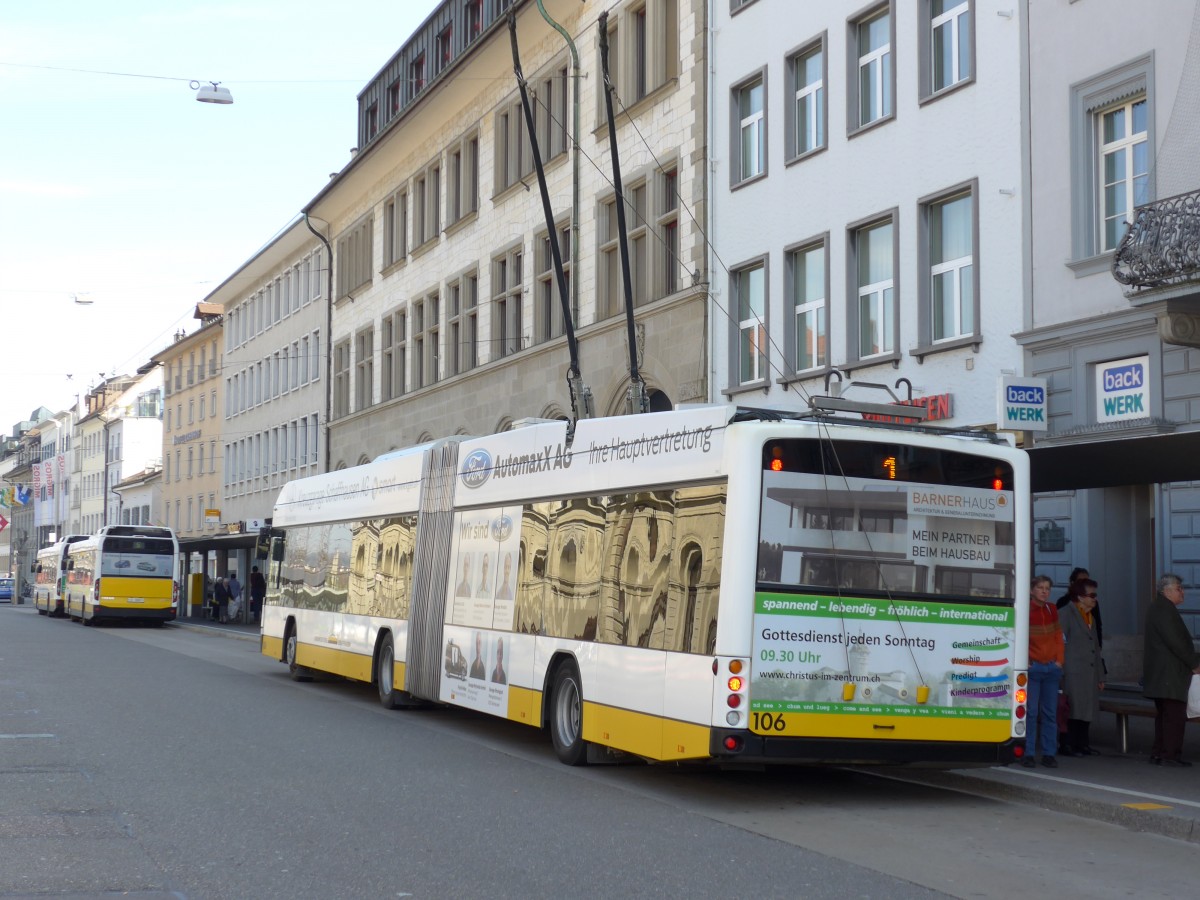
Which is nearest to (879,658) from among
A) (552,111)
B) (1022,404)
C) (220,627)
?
(1022,404)

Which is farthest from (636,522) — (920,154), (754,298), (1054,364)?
(754,298)

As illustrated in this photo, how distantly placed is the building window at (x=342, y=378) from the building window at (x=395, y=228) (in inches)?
211

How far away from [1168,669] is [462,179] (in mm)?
29203

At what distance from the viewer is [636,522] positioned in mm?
12938

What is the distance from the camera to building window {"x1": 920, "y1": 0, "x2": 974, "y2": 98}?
21.1m

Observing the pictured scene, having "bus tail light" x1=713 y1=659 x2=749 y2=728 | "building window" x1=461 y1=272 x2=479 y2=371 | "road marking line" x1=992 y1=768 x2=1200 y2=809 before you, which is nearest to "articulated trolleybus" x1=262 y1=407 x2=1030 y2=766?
"bus tail light" x1=713 y1=659 x2=749 y2=728

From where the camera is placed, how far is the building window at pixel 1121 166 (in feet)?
58.9

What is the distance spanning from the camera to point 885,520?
11742 mm

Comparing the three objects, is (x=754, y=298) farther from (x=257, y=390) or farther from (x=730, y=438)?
(x=257, y=390)

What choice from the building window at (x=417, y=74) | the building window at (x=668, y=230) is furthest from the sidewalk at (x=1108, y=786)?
the building window at (x=417, y=74)

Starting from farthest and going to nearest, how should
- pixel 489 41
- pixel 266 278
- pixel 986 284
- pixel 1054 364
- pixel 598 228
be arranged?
pixel 266 278 < pixel 489 41 < pixel 598 228 < pixel 986 284 < pixel 1054 364

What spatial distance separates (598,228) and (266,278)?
1389 inches

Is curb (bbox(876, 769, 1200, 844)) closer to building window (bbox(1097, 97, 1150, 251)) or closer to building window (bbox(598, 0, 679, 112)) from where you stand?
building window (bbox(1097, 97, 1150, 251))

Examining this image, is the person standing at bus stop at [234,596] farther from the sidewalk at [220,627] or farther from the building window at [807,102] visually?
the building window at [807,102]
